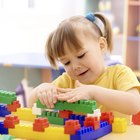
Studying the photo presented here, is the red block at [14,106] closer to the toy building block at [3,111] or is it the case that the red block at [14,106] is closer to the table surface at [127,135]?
the toy building block at [3,111]

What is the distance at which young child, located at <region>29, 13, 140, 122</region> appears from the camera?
1.06 meters

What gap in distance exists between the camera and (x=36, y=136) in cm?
84

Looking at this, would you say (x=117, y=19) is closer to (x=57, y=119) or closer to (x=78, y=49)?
(x=78, y=49)

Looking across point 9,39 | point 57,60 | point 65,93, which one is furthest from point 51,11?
point 65,93

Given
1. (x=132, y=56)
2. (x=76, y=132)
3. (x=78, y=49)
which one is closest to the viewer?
(x=76, y=132)

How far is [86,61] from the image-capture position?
1249 millimetres

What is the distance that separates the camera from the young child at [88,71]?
106 centimetres

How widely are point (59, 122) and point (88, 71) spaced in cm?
35

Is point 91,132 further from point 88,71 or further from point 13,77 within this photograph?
point 13,77

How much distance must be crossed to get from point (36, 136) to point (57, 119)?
15 cm

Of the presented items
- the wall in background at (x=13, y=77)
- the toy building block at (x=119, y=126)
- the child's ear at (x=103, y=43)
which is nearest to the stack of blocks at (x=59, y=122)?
the toy building block at (x=119, y=126)

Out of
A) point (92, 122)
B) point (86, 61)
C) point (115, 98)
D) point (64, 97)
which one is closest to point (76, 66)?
point (86, 61)

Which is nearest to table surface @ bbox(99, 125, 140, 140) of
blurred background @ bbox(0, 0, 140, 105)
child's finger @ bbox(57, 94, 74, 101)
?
child's finger @ bbox(57, 94, 74, 101)

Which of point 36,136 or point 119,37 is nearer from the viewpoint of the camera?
point 36,136
